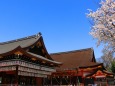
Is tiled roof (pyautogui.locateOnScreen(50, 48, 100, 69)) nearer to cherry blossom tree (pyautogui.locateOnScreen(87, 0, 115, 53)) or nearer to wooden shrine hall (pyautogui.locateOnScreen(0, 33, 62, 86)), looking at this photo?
wooden shrine hall (pyautogui.locateOnScreen(0, 33, 62, 86))

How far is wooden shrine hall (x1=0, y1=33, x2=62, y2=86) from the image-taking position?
21250 millimetres

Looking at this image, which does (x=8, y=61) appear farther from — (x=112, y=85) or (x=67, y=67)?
(x=112, y=85)

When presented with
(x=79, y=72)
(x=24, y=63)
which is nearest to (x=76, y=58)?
(x=79, y=72)

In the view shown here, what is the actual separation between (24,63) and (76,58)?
18.3 m

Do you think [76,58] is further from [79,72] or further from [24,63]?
[24,63]

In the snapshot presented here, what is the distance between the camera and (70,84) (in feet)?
111

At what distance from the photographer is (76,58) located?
127 feet

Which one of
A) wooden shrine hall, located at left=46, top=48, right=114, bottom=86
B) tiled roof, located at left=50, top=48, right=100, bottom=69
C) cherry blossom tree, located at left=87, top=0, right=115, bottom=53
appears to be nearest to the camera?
cherry blossom tree, located at left=87, top=0, right=115, bottom=53

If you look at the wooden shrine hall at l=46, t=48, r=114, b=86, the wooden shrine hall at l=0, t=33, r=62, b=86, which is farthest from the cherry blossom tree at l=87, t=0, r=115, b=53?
the wooden shrine hall at l=46, t=48, r=114, b=86

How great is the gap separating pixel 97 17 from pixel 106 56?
144 inches

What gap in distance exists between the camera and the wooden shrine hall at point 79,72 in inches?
1294

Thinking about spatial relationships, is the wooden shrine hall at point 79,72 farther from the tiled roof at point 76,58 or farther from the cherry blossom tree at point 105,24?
the cherry blossom tree at point 105,24

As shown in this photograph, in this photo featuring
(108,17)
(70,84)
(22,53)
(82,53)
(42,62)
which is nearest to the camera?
(108,17)

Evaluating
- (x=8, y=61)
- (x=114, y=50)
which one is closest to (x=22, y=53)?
(x=8, y=61)
